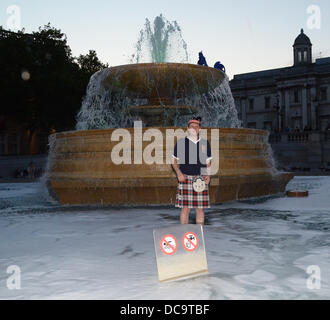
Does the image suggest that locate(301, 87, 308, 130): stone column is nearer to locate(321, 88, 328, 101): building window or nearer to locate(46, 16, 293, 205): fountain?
locate(321, 88, 328, 101): building window

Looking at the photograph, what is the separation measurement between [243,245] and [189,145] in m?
1.33

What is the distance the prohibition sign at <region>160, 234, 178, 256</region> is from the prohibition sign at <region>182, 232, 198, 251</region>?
0.11 m

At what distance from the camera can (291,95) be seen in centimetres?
6425

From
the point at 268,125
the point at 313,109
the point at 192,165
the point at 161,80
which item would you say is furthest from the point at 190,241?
the point at 268,125

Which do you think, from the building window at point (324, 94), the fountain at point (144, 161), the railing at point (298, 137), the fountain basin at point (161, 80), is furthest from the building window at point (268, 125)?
the fountain at point (144, 161)

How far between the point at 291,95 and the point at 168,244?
209 ft

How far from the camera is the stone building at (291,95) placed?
62406mm

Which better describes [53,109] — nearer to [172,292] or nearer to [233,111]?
[233,111]

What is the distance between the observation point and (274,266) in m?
4.05

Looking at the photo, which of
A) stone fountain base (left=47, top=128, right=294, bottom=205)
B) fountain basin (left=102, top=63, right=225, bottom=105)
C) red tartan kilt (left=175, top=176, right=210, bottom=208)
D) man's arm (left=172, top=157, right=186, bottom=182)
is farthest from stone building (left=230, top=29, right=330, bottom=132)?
man's arm (left=172, top=157, right=186, bottom=182)

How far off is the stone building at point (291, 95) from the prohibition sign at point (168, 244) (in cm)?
5833

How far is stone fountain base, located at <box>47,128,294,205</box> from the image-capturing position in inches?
350

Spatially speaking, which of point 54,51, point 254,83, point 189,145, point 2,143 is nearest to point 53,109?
point 54,51

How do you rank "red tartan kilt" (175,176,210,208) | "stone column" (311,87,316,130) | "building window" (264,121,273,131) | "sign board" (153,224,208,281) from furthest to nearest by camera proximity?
"building window" (264,121,273,131), "stone column" (311,87,316,130), "red tartan kilt" (175,176,210,208), "sign board" (153,224,208,281)
